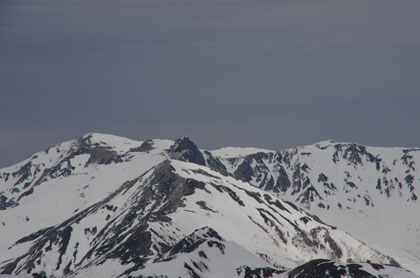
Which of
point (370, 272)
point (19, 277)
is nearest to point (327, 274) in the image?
point (370, 272)

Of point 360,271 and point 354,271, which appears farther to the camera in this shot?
point 354,271

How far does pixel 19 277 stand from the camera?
617ft

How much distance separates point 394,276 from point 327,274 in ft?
53.2

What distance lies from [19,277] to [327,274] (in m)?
73.5

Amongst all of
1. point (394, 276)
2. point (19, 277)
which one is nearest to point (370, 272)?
point (394, 276)

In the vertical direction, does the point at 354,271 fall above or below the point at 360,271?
below

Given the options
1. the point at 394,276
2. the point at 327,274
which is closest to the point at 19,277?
the point at 327,274

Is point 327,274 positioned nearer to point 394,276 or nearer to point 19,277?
point 394,276

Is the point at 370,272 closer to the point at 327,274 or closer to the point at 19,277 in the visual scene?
the point at 327,274

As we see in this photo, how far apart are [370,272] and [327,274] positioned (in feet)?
35.0

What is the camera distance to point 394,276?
190875mm

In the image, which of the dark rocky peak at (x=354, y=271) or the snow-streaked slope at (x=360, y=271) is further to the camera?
the dark rocky peak at (x=354, y=271)

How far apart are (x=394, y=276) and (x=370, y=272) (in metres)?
5.66

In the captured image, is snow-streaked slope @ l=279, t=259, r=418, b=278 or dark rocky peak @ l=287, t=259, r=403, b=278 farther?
dark rocky peak @ l=287, t=259, r=403, b=278
